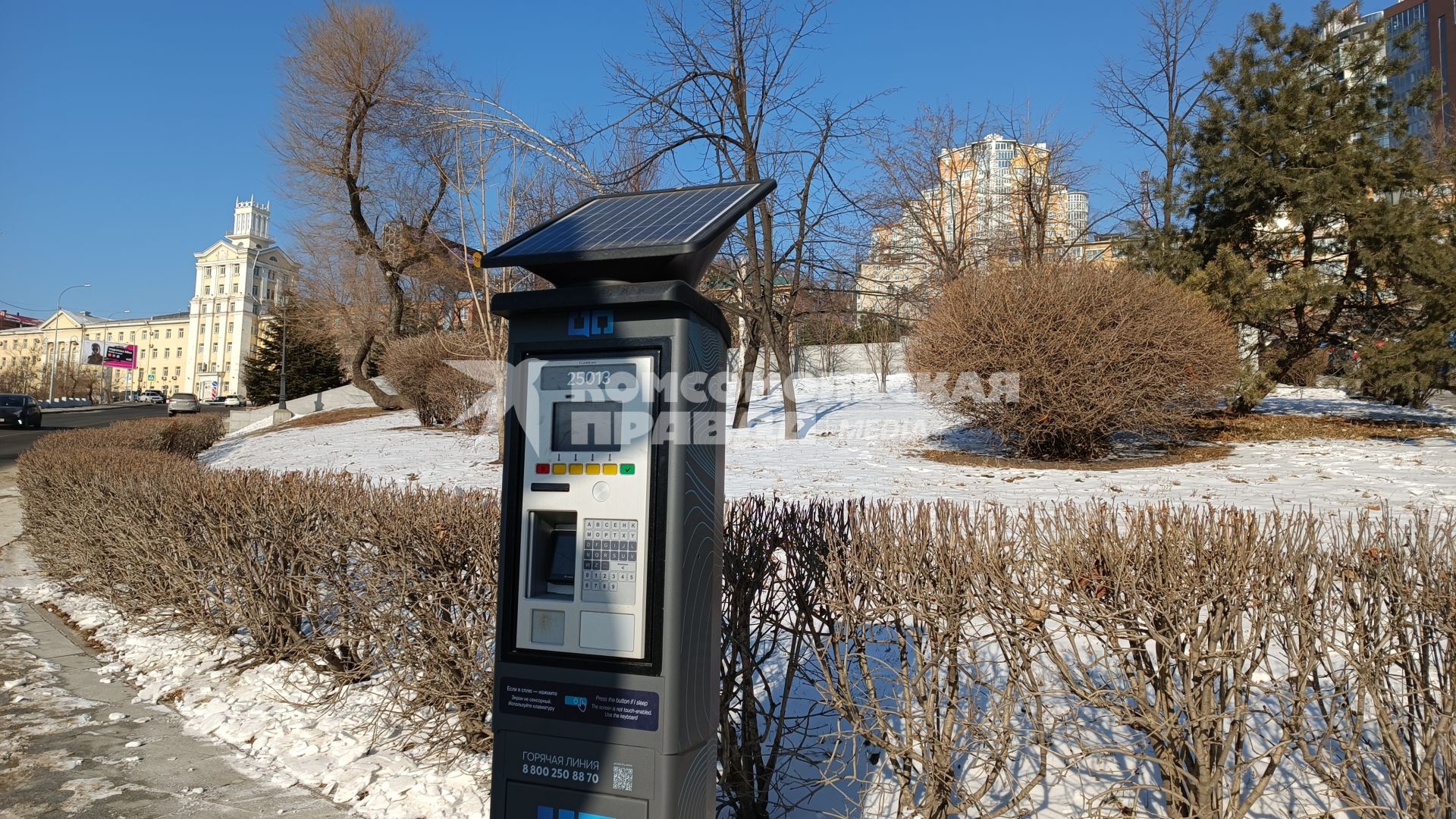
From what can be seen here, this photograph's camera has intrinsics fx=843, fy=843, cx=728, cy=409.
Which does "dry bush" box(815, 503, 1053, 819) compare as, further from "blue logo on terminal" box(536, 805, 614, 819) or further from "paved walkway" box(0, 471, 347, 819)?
"paved walkway" box(0, 471, 347, 819)

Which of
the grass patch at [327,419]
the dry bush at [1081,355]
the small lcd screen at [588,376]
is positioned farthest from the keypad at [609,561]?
the grass patch at [327,419]

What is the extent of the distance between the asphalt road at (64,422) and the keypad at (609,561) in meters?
22.8

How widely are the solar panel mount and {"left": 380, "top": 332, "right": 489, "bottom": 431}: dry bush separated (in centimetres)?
1846

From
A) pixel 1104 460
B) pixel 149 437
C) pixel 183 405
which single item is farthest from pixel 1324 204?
pixel 183 405

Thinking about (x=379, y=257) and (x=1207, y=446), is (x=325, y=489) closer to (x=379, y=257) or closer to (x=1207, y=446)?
(x=1207, y=446)

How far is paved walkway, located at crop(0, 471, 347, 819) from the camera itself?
362 cm

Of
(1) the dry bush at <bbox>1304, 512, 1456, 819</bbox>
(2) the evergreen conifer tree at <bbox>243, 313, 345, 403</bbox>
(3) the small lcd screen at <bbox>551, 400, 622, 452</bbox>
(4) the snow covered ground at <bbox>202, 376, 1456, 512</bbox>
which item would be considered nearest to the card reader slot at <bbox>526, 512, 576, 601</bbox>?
(3) the small lcd screen at <bbox>551, 400, 622, 452</bbox>

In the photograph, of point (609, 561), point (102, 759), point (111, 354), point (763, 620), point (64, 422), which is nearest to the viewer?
point (609, 561)

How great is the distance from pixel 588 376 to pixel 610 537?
19.5 inches

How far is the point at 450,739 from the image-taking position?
13.0 feet

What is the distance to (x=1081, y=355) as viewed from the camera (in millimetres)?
12383

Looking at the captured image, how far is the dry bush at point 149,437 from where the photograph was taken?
12503 mm

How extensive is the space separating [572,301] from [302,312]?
45.2 meters

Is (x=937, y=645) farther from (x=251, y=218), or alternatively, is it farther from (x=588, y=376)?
(x=251, y=218)
